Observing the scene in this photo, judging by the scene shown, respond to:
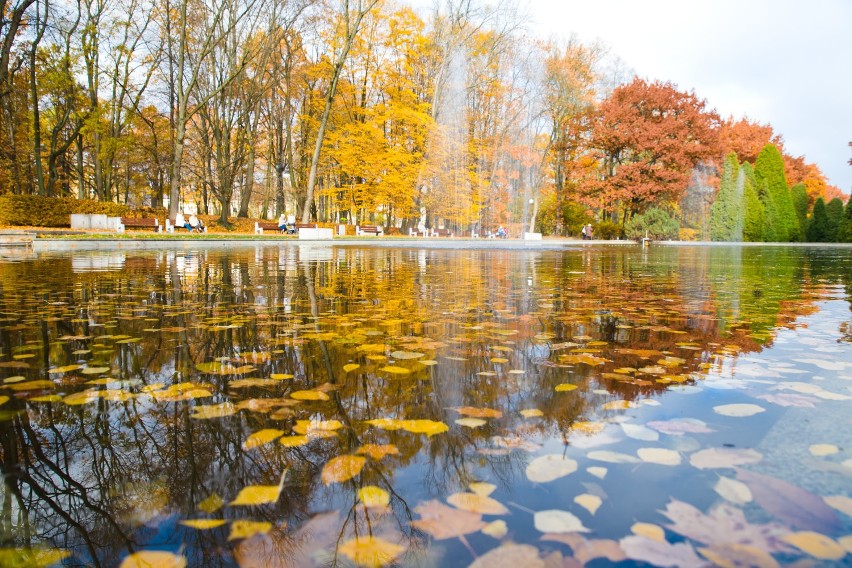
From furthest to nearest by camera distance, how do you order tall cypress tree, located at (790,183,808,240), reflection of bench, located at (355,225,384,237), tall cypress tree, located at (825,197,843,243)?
tall cypress tree, located at (790,183,808,240)
reflection of bench, located at (355,225,384,237)
tall cypress tree, located at (825,197,843,243)

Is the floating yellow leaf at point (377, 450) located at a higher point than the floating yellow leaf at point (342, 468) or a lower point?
higher

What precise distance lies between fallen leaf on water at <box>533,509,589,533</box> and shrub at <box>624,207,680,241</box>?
29534 millimetres

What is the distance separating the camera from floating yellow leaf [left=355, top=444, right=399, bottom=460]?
1.42m

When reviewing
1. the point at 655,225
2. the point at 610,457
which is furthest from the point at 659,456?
the point at 655,225

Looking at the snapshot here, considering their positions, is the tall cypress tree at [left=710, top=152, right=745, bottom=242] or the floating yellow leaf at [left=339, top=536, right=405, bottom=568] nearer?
the floating yellow leaf at [left=339, top=536, right=405, bottom=568]

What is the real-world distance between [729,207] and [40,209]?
36111 millimetres

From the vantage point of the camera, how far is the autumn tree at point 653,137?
28219mm

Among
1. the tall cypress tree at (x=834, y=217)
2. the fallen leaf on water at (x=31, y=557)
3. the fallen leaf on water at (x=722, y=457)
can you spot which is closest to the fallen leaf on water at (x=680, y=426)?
the fallen leaf on water at (x=722, y=457)

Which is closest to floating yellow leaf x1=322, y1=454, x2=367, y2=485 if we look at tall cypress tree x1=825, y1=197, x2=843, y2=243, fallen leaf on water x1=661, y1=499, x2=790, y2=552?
fallen leaf on water x1=661, y1=499, x2=790, y2=552

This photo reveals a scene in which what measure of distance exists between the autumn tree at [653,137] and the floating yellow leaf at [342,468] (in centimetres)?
3056

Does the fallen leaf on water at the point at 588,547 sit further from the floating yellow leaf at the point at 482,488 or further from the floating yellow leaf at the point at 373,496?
the floating yellow leaf at the point at 373,496

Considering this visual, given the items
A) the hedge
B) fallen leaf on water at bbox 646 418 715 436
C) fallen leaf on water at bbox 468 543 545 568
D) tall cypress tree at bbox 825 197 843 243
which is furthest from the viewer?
tall cypress tree at bbox 825 197 843 243

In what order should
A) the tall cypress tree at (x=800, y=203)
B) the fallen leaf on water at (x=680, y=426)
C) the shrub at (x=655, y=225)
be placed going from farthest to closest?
the tall cypress tree at (x=800, y=203), the shrub at (x=655, y=225), the fallen leaf on water at (x=680, y=426)

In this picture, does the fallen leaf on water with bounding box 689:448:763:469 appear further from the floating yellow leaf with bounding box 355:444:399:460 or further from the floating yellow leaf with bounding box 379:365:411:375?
the floating yellow leaf with bounding box 379:365:411:375
